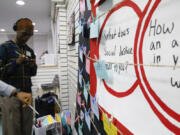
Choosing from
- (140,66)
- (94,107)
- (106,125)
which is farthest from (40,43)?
(140,66)

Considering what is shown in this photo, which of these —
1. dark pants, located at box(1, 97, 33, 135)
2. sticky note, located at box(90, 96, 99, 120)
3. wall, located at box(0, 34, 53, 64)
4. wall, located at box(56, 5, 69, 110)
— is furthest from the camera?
wall, located at box(0, 34, 53, 64)

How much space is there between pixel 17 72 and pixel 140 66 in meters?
1.73

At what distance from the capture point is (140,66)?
1.37 ft

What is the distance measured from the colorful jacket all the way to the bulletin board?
1.44 m

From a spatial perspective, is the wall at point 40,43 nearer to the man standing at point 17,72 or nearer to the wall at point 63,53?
the wall at point 63,53

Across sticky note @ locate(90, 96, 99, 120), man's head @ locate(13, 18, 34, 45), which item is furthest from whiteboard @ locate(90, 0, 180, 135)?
man's head @ locate(13, 18, 34, 45)

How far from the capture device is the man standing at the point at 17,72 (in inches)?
64.8

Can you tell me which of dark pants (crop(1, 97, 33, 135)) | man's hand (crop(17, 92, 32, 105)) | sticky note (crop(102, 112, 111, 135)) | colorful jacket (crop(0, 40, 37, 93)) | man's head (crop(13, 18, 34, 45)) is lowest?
dark pants (crop(1, 97, 33, 135))

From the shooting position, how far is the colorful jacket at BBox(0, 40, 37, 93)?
5.33 feet

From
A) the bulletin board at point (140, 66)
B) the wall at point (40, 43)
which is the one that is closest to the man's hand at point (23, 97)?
the bulletin board at point (140, 66)

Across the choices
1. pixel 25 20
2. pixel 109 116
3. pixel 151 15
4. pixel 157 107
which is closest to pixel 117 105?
pixel 109 116

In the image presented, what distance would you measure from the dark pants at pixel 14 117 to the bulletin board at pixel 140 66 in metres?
1.55

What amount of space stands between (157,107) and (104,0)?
1.67 feet

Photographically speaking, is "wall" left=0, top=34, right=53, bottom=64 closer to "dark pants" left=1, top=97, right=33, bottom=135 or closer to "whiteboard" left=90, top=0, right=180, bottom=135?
"dark pants" left=1, top=97, right=33, bottom=135
